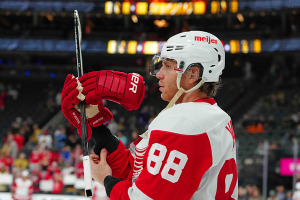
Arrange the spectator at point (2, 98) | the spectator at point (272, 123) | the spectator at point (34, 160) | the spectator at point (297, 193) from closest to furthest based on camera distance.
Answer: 1. the spectator at point (297, 193)
2. the spectator at point (34, 160)
3. the spectator at point (272, 123)
4. the spectator at point (2, 98)

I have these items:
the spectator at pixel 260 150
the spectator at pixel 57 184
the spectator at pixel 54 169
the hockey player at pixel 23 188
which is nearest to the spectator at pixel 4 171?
the hockey player at pixel 23 188

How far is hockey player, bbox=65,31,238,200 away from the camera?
1.59 meters

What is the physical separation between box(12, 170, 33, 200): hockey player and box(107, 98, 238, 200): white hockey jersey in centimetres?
662

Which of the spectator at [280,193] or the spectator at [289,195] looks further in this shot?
the spectator at [280,193]

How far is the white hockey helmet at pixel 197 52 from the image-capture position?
184 cm

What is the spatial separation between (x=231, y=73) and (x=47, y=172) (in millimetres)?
12088

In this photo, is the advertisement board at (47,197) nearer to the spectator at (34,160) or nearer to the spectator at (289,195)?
the spectator at (34,160)

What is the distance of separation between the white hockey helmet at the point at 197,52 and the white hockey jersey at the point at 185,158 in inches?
7.4

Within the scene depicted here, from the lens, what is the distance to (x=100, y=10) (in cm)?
1788

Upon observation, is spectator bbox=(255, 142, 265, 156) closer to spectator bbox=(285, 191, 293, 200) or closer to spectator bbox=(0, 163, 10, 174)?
spectator bbox=(285, 191, 293, 200)

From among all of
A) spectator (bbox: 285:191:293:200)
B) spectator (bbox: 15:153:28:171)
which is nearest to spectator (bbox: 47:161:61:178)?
spectator (bbox: 15:153:28:171)

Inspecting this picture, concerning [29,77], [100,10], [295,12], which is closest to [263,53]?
[295,12]

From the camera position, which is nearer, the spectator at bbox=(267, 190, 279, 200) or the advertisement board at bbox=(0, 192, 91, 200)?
the advertisement board at bbox=(0, 192, 91, 200)

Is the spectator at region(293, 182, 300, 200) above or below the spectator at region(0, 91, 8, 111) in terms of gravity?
below
